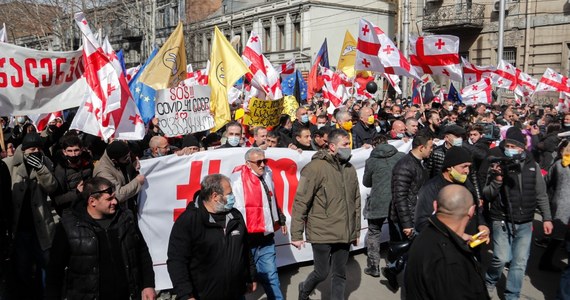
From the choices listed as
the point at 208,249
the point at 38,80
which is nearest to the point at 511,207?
the point at 208,249

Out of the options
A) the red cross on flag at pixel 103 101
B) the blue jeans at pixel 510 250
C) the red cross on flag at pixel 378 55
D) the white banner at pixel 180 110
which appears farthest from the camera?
the red cross on flag at pixel 378 55

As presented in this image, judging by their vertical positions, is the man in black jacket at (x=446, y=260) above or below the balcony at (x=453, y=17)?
below

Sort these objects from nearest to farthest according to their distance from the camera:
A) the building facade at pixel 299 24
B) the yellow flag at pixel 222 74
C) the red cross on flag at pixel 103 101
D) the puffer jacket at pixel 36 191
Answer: the puffer jacket at pixel 36 191
the red cross on flag at pixel 103 101
the yellow flag at pixel 222 74
the building facade at pixel 299 24

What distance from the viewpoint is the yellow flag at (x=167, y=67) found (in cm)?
791

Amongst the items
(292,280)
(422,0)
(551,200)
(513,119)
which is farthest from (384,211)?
(422,0)

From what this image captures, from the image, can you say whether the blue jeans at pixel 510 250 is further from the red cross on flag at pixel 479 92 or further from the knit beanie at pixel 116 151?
the red cross on flag at pixel 479 92

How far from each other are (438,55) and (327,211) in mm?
7220

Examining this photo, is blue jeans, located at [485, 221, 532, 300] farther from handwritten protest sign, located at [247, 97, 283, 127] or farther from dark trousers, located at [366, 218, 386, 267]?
handwritten protest sign, located at [247, 97, 283, 127]

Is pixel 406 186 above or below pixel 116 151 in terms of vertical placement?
below

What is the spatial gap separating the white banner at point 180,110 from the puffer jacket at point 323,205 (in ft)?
8.86

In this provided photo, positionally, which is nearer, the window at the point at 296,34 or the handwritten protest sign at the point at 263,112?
the handwritten protest sign at the point at 263,112

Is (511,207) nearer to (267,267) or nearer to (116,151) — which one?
(267,267)

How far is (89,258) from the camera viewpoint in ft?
11.5

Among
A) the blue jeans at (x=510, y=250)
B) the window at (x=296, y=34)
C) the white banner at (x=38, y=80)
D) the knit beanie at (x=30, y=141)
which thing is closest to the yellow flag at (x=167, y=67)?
the white banner at (x=38, y=80)
